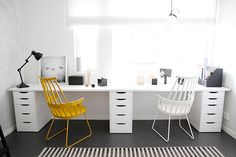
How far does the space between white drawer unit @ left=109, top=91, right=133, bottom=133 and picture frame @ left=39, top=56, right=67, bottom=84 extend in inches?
A: 44.5

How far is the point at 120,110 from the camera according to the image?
266 centimetres

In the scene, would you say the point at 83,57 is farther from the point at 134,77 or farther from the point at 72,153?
the point at 72,153

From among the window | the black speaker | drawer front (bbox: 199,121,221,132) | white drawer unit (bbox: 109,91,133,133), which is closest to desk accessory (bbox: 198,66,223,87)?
the window

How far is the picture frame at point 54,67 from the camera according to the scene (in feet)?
10.2

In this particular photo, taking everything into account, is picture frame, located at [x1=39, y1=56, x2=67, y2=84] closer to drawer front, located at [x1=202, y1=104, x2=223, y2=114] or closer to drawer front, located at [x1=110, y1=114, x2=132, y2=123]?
drawer front, located at [x1=110, y1=114, x2=132, y2=123]

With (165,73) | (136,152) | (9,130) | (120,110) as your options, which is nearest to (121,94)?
(120,110)

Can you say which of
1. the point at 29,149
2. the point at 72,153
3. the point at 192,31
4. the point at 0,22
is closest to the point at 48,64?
the point at 0,22

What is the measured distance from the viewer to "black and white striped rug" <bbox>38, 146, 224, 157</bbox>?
2150mm

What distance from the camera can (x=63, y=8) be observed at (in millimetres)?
2986

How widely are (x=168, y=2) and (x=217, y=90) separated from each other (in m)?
1.79

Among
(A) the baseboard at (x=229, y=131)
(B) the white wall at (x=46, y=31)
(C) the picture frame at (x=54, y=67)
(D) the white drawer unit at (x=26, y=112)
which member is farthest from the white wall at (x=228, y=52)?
(D) the white drawer unit at (x=26, y=112)

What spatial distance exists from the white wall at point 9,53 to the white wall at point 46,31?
0.15 meters

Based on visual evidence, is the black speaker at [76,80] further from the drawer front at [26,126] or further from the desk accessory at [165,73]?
the desk accessory at [165,73]

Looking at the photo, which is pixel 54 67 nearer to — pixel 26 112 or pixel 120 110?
pixel 26 112
